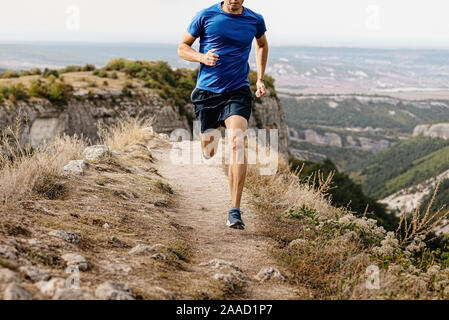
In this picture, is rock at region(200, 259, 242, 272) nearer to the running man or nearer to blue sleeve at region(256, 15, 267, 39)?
the running man

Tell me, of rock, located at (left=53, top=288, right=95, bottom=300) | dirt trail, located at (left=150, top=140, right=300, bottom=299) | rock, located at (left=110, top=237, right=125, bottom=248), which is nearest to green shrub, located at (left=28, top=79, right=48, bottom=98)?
dirt trail, located at (left=150, top=140, right=300, bottom=299)

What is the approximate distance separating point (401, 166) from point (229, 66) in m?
145

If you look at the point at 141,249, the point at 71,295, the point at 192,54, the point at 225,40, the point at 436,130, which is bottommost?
the point at 436,130

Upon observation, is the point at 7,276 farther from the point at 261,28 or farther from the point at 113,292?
the point at 261,28

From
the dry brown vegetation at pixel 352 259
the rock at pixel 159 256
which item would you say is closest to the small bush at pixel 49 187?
the rock at pixel 159 256

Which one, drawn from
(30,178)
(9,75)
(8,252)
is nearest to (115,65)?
(9,75)

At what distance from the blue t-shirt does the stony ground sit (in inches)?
62.1

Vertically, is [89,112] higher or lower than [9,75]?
lower

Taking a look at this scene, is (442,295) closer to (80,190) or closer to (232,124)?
(232,124)

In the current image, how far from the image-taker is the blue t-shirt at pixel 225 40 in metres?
5.02

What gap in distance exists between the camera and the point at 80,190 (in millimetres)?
5152

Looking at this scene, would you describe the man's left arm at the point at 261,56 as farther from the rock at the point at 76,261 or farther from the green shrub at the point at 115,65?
the green shrub at the point at 115,65

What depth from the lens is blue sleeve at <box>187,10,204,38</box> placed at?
5.04 m

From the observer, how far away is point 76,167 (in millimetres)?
5977
